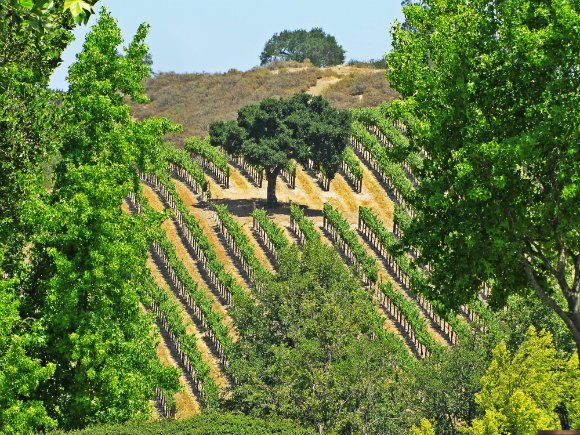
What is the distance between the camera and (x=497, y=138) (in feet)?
77.4

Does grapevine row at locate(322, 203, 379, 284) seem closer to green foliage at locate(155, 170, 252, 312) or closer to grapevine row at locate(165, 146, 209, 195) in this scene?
green foliage at locate(155, 170, 252, 312)

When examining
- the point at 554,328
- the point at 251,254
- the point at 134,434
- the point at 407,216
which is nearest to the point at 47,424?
the point at 134,434

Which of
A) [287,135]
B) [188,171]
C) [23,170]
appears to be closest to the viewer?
[23,170]

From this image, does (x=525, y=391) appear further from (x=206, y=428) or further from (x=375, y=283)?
(x=375, y=283)

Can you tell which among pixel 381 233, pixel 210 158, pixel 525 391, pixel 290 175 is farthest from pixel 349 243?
pixel 525 391

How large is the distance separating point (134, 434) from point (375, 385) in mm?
18837

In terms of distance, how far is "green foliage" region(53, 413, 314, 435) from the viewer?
24.2 meters

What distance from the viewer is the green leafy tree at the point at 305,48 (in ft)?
600

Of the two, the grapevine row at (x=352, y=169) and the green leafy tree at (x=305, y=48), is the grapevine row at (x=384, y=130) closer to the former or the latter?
the grapevine row at (x=352, y=169)

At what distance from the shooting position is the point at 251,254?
228 feet

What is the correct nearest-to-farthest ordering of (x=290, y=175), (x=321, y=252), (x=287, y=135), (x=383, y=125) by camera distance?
(x=321, y=252), (x=287, y=135), (x=290, y=175), (x=383, y=125)

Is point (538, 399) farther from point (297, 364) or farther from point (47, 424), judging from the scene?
point (47, 424)

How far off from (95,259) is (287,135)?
4957 cm

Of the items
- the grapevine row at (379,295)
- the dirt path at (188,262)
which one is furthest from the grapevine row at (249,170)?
the dirt path at (188,262)
